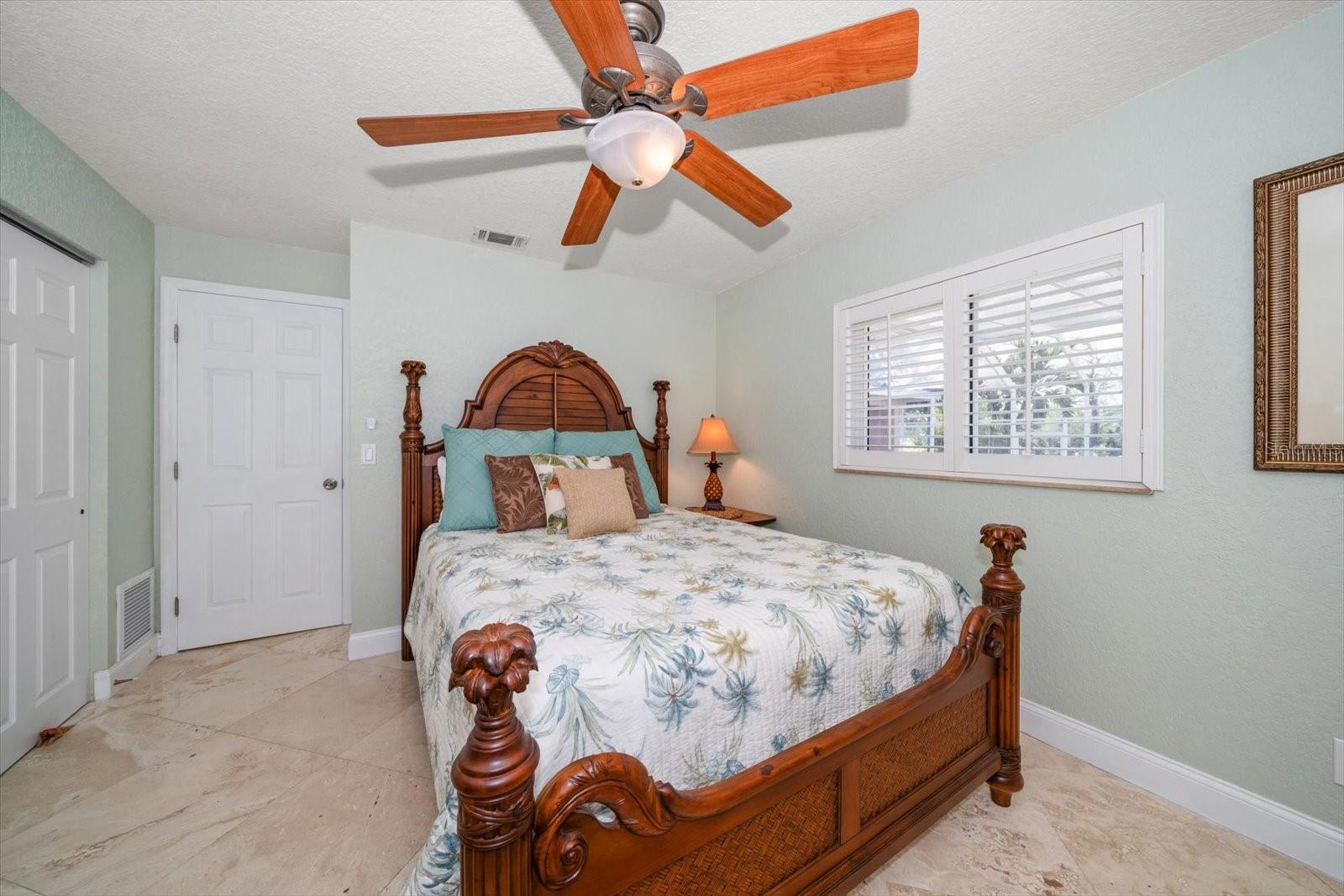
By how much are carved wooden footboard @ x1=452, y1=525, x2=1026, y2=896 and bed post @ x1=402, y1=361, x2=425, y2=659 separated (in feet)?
7.53

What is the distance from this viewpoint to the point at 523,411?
3227 millimetres

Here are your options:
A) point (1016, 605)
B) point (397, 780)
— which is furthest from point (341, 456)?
point (1016, 605)

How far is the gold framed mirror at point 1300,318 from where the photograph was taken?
144cm

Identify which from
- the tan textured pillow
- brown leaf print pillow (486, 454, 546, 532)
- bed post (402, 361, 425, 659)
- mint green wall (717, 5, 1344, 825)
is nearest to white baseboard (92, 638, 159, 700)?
bed post (402, 361, 425, 659)

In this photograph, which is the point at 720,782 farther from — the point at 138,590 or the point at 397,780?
the point at 138,590

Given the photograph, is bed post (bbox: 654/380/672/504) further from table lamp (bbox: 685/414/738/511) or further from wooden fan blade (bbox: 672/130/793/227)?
wooden fan blade (bbox: 672/130/793/227)

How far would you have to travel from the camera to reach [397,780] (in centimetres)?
183

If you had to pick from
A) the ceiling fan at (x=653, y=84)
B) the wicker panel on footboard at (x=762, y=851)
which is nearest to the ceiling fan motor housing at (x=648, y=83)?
the ceiling fan at (x=653, y=84)

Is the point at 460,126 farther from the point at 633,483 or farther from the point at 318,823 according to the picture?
the point at 318,823

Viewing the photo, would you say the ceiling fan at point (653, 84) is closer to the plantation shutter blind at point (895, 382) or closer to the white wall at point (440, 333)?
the plantation shutter blind at point (895, 382)

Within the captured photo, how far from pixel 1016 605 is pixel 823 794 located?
0.97 m

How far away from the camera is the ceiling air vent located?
2.98 meters

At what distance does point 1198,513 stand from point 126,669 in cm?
475

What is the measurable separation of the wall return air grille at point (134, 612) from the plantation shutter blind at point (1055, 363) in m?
4.25
